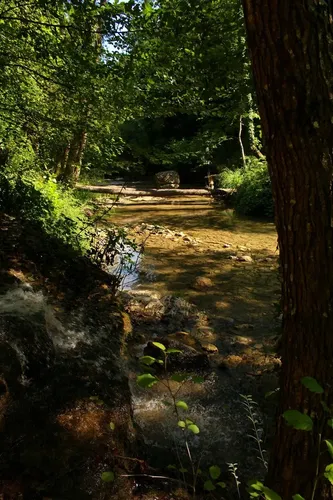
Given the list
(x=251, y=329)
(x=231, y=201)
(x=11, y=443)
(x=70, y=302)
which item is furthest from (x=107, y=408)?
(x=231, y=201)

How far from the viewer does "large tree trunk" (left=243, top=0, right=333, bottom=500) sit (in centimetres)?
132

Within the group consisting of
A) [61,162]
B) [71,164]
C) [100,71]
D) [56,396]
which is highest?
[100,71]

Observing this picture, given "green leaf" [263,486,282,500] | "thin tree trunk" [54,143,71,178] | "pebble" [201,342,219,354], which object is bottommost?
"pebble" [201,342,219,354]

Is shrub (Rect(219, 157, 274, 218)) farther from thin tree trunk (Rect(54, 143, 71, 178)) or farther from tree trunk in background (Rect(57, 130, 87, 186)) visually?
thin tree trunk (Rect(54, 143, 71, 178))

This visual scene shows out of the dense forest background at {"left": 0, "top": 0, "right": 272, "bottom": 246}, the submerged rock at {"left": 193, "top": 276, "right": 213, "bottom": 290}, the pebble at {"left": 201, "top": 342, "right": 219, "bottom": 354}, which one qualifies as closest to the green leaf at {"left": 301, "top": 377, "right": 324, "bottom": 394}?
the dense forest background at {"left": 0, "top": 0, "right": 272, "bottom": 246}

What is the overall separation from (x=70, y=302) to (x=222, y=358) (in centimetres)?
188

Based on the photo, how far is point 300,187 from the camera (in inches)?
55.6

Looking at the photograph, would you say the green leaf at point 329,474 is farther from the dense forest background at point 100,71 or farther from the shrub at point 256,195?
the shrub at point 256,195

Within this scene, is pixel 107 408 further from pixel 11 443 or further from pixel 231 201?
pixel 231 201

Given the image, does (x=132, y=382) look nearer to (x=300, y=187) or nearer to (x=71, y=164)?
(x=300, y=187)

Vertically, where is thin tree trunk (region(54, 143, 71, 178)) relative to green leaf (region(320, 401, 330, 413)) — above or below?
above

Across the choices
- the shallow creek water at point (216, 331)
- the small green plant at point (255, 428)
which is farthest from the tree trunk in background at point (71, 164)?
the small green plant at point (255, 428)

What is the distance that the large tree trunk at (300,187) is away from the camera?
1319 mm

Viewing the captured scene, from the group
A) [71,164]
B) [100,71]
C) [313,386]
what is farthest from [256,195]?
[313,386]
